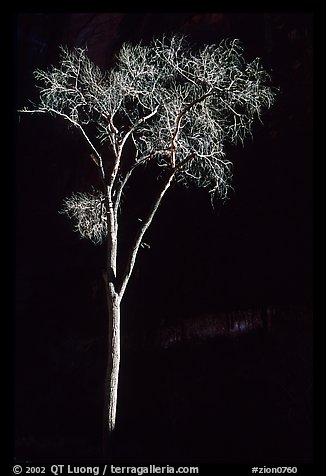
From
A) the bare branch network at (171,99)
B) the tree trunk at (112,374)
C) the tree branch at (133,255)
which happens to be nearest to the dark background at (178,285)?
the bare branch network at (171,99)

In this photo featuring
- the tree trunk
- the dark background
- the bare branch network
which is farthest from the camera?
the dark background

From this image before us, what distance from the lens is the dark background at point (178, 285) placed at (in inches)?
446

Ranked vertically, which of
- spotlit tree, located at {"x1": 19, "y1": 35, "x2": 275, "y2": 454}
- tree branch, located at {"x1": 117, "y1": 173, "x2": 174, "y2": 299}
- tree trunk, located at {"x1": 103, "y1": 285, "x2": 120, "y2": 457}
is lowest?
tree trunk, located at {"x1": 103, "y1": 285, "x2": 120, "y2": 457}

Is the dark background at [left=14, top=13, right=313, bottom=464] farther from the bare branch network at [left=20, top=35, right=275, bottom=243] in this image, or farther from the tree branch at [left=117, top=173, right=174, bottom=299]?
the tree branch at [left=117, top=173, right=174, bottom=299]

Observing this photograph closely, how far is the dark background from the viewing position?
11.3 meters

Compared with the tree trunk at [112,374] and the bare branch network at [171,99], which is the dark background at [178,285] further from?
the tree trunk at [112,374]

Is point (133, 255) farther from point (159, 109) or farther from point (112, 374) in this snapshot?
point (159, 109)

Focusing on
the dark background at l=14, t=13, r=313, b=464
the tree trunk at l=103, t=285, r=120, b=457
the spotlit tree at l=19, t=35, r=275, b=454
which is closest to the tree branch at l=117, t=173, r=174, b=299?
the spotlit tree at l=19, t=35, r=275, b=454

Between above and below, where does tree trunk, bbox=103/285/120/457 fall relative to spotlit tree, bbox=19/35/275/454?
below

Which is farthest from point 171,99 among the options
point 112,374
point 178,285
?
point 112,374

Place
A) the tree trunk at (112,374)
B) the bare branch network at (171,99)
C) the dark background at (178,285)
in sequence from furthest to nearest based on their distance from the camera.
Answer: the dark background at (178,285)
the tree trunk at (112,374)
the bare branch network at (171,99)

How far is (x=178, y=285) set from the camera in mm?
12656

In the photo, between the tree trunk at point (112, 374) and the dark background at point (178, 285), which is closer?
the tree trunk at point (112, 374)

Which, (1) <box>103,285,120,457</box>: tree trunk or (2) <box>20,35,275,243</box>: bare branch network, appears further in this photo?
(1) <box>103,285,120,457</box>: tree trunk
